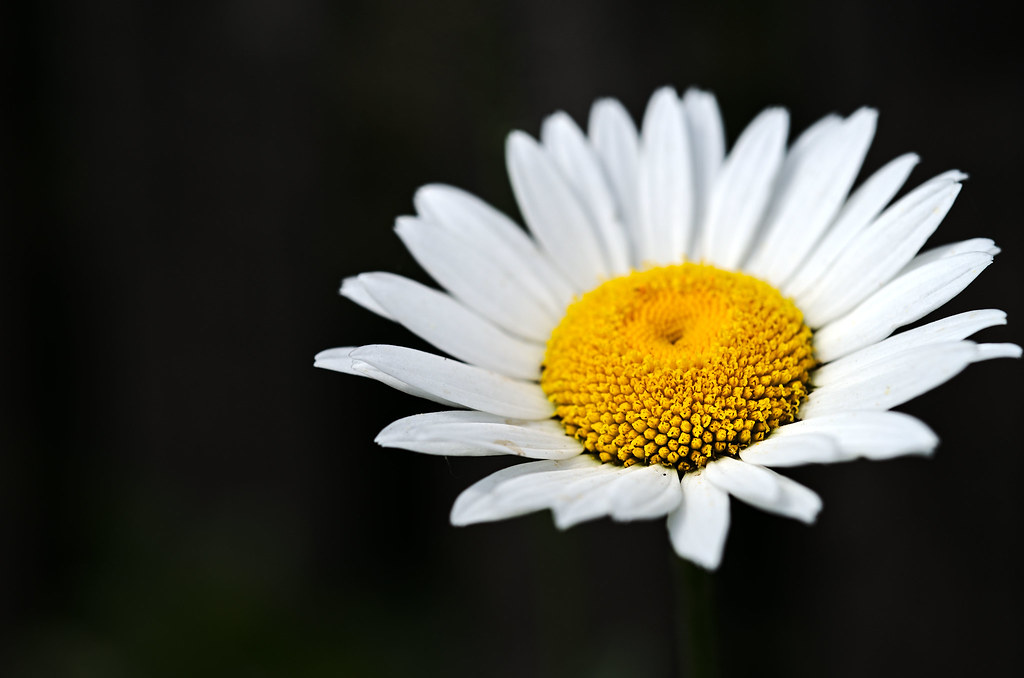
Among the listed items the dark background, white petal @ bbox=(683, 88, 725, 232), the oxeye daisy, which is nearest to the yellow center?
the oxeye daisy

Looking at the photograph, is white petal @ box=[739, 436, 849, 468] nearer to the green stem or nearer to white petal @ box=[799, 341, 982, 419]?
white petal @ box=[799, 341, 982, 419]

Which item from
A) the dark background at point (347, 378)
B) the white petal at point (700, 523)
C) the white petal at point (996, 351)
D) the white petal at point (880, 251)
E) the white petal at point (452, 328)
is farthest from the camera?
the dark background at point (347, 378)

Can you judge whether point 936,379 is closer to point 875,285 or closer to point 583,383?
point 875,285

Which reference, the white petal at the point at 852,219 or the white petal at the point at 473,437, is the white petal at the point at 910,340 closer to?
the white petal at the point at 852,219

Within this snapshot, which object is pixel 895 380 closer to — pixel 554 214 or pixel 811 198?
pixel 811 198

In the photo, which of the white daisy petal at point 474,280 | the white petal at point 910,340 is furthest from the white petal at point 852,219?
the white daisy petal at point 474,280

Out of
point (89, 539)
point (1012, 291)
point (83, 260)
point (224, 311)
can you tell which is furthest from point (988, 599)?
point (83, 260)

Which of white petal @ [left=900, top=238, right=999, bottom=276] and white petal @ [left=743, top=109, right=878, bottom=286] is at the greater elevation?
white petal @ [left=743, top=109, right=878, bottom=286]
